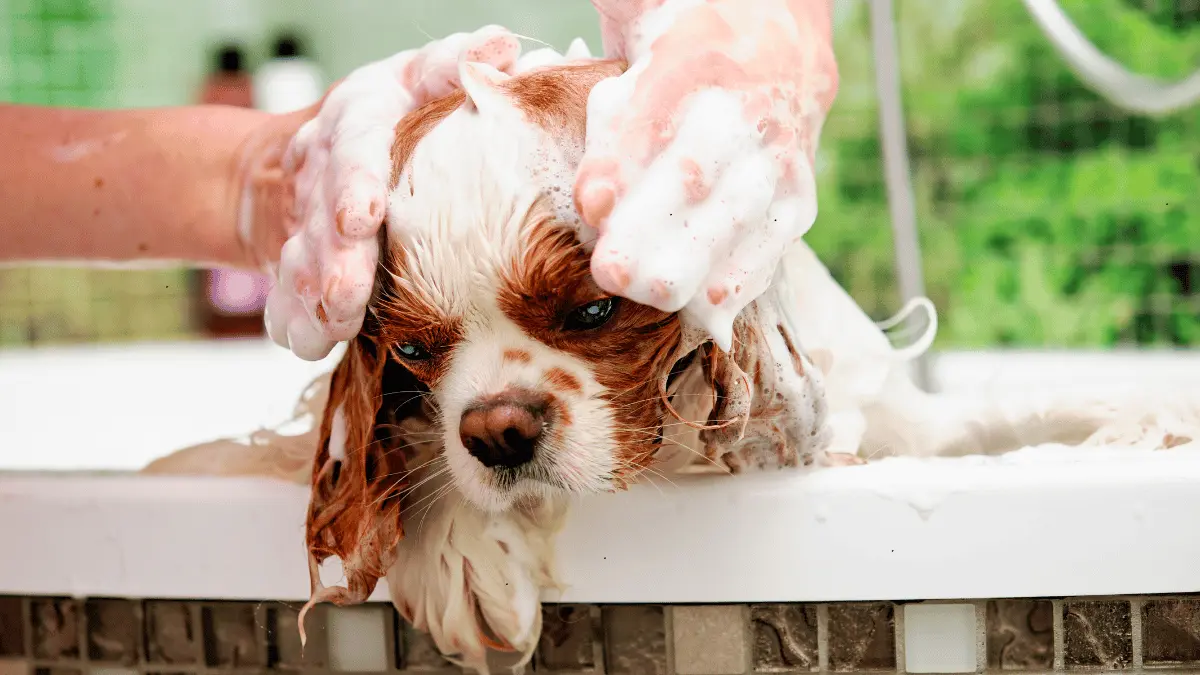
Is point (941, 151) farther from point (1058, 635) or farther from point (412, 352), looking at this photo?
point (412, 352)

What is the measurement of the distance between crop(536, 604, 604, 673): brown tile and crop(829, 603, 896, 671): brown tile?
0.43 ft

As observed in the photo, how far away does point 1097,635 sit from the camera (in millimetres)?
583

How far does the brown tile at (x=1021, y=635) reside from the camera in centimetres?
58

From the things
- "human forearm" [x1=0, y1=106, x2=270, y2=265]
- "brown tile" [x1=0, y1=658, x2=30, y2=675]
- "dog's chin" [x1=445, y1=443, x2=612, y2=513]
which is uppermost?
"human forearm" [x1=0, y1=106, x2=270, y2=265]

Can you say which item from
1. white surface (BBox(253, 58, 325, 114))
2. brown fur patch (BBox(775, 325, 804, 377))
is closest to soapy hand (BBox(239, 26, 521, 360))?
brown fur patch (BBox(775, 325, 804, 377))

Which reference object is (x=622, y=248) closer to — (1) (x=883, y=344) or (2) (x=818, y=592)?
(2) (x=818, y=592)

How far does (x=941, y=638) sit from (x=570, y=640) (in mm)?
206

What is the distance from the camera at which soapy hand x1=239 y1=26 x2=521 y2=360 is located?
51 cm

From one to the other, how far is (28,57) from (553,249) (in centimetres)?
193

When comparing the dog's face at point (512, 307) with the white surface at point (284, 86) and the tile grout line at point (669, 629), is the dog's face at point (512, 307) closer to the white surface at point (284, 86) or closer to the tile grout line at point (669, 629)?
the tile grout line at point (669, 629)

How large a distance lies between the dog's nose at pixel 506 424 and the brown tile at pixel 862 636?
20 centimetres

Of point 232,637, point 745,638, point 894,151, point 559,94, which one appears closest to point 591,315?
point 559,94

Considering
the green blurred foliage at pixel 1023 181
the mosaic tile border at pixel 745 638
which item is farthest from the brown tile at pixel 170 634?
the green blurred foliage at pixel 1023 181

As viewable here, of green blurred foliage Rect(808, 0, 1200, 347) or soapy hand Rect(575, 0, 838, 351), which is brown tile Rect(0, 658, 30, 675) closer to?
soapy hand Rect(575, 0, 838, 351)
